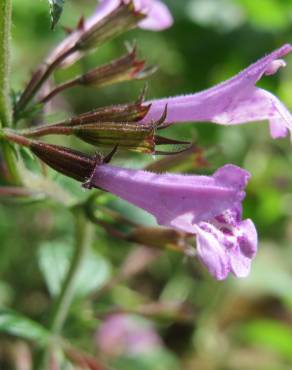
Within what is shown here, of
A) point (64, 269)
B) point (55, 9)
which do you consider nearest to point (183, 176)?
point (55, 9)

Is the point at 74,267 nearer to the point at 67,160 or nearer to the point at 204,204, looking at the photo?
the point at 67,160

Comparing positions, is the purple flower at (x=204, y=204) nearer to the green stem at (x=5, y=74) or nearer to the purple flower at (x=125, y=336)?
the green stem at (x=5, y=74)

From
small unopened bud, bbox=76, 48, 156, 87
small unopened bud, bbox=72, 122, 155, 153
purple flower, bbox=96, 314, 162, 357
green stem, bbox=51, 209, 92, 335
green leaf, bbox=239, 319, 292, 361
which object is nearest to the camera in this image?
small unopened bud, bbox=72, 122, 155, 153

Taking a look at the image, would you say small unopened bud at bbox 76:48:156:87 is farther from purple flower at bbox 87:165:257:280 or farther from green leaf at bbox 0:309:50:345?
green leaf at bbox 0:309:50:345

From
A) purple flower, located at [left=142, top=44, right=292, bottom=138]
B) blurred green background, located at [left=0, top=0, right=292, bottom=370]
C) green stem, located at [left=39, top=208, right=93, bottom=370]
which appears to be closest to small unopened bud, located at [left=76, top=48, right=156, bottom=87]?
purple flower, located at [left=142, top=44, right=292, bottom=138]

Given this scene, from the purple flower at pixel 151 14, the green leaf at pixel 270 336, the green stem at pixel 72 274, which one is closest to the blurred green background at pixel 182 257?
the green leaf at pixel 270 336

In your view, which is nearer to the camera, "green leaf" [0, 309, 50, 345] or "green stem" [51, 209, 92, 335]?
"green leaf" [0, 309, 50, 345]
